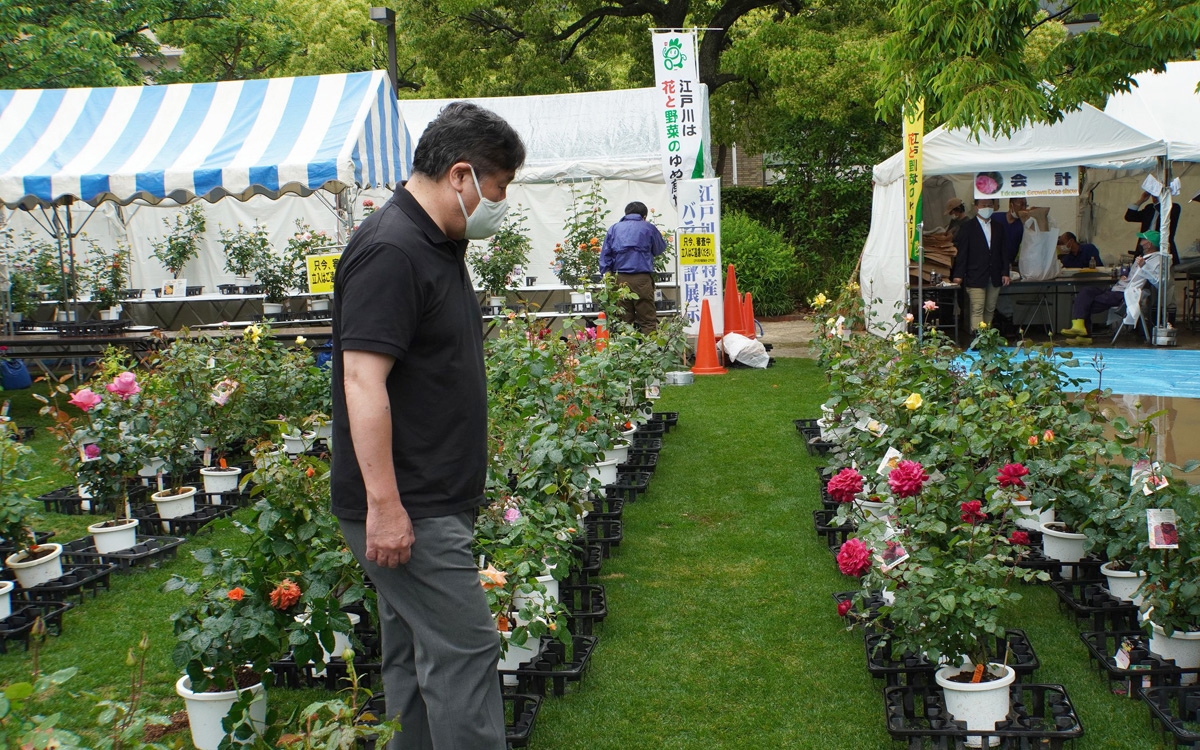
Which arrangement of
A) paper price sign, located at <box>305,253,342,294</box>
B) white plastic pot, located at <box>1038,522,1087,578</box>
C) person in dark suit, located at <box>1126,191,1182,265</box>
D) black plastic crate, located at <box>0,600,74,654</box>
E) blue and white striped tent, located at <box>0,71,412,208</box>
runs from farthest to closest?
person in dark suit, located at <box>1126,191,1182,265</box> → blue and white striped tent, located at <box>0,71,412,208</box> → paper price sign, located at <box>305,253,342,294</box> → white plastic pot, located at <box>1038,522,1087,578</box> → black plastic crate, located at <box>0,600,74,654</box>

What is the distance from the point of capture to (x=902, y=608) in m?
3.05

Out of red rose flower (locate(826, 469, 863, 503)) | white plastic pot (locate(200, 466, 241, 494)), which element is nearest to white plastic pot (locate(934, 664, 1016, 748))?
red rose flower (locate(826, 469, 863, 503))

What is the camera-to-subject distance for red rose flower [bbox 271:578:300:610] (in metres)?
2.85

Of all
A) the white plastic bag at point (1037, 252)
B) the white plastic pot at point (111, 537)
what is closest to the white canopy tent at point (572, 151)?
the white plastic bag at point (1037, 252)

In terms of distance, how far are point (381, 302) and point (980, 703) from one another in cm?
216

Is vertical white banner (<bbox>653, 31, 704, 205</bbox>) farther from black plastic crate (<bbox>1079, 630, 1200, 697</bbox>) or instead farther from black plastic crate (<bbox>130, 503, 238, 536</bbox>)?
black plastic crate (<bbox>1079, 630, 1200, 697</bbox>)

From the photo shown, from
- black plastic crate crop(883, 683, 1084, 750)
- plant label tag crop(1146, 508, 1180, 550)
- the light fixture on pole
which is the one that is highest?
the light fixture on pole

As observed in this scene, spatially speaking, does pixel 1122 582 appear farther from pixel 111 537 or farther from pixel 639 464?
pixel 111 537

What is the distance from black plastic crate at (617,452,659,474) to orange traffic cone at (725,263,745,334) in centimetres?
506

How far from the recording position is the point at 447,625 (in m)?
2.29

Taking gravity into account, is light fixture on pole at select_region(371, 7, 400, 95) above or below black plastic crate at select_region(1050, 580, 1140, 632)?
above

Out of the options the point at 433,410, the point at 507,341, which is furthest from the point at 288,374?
the point at 433,410

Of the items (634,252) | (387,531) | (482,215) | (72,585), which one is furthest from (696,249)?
(387,531)

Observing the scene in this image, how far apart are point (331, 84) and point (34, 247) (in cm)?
690
